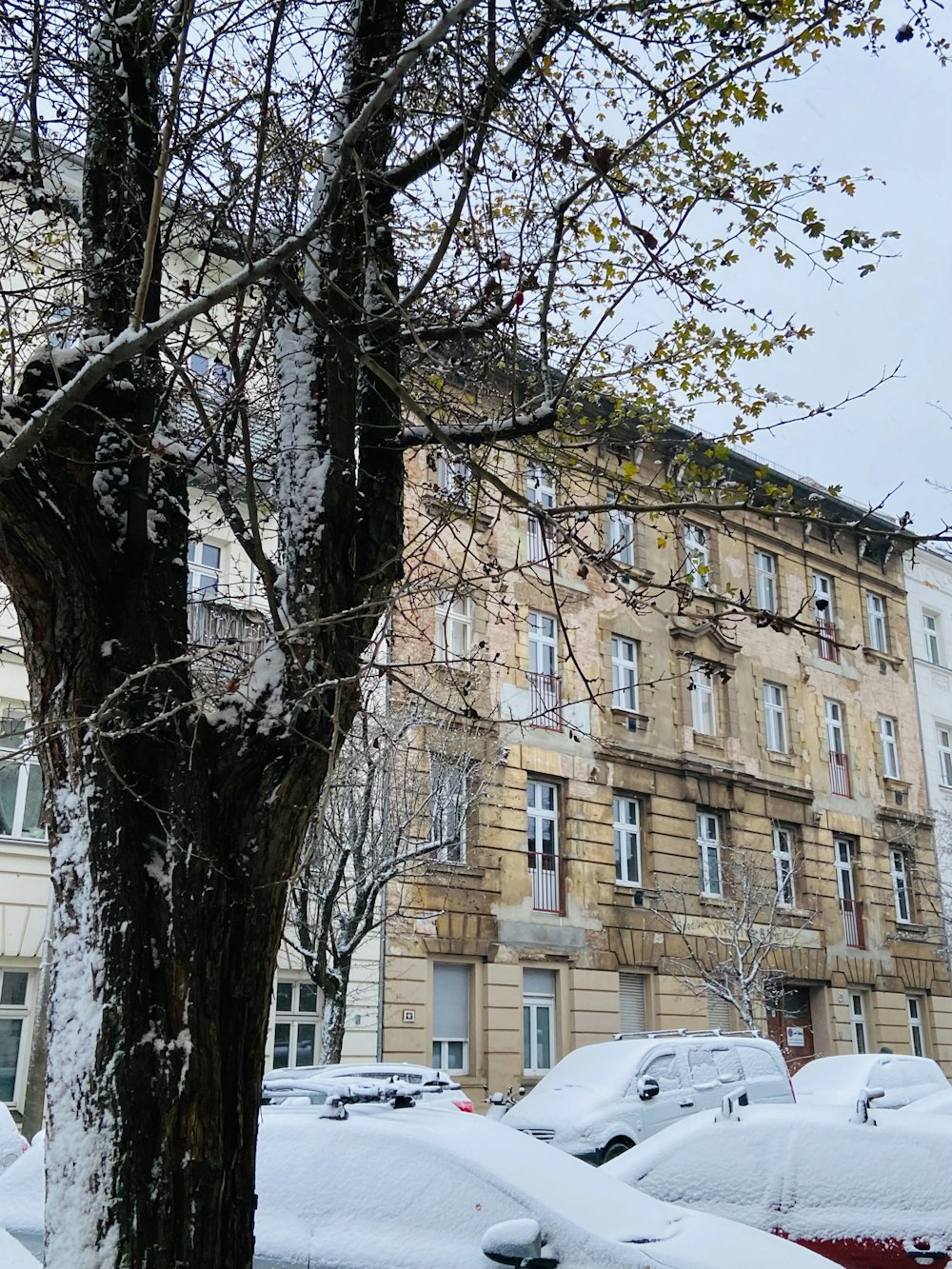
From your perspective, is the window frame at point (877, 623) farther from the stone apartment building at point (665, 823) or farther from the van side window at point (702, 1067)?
the van side window at point (702, 1067)

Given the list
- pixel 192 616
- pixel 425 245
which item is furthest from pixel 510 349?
pixel 192 616

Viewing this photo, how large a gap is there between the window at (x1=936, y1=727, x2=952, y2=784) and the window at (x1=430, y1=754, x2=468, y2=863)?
20.0 m

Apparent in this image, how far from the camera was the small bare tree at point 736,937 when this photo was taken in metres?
25.3

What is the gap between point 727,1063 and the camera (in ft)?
56.6

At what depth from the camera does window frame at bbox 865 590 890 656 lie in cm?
3488

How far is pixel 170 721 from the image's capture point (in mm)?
4922

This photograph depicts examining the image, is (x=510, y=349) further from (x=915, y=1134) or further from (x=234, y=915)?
(x=915, y=1134)

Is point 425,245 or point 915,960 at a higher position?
point 425,245

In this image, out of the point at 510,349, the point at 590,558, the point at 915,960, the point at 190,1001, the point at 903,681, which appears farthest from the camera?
the point at 903,681

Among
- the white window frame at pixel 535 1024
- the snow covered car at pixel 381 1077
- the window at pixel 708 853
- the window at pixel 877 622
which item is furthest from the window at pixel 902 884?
the snow covered car at pixel 381 1077

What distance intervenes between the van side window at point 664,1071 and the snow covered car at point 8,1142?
8.34 metres

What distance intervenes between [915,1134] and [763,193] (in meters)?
5.91

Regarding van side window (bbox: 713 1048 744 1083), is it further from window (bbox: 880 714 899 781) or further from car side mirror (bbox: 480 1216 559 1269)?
window (bbox: 880 714 899 781)

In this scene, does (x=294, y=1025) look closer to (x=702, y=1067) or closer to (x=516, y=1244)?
(x=702, y=1067)
